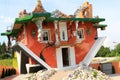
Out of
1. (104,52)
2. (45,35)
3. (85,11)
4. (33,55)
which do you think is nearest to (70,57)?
(45,35)

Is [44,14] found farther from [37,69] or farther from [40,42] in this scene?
[37,69]

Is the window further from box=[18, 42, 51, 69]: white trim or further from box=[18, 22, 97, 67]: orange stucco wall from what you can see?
box=[18, 42, 51, 69]: white trim

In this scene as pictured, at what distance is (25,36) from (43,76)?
138 inches

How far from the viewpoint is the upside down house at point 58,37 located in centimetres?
1858

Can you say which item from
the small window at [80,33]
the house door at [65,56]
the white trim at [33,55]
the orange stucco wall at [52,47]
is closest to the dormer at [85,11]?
the orange stucco wall at [52,47]

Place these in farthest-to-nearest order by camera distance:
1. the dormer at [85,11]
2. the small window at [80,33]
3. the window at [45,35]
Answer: the dormer at [85,11] < the small window at [80,33] < the window at [45,35]

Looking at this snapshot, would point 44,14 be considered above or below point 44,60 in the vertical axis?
above

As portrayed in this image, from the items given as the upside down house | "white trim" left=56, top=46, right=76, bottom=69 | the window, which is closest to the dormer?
the upside down house

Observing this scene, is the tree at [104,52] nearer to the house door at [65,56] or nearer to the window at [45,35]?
the house door at [65,56]

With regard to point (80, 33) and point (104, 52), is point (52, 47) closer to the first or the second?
point (80, 33)

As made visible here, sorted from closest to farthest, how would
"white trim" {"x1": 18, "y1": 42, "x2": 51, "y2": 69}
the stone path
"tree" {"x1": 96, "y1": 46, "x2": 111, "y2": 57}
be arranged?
the stone path < "white trim" {"x1": 18, "y1": 42, "x2": 51, "y2": 69} < "tree" {"x1": 96, "y1": 46, "x2": 111, "y2": 57}

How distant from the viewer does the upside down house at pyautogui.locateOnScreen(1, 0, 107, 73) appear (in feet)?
61.0

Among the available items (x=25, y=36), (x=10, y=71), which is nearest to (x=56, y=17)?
(x=25, y=36)

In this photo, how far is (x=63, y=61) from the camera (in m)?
21.0
